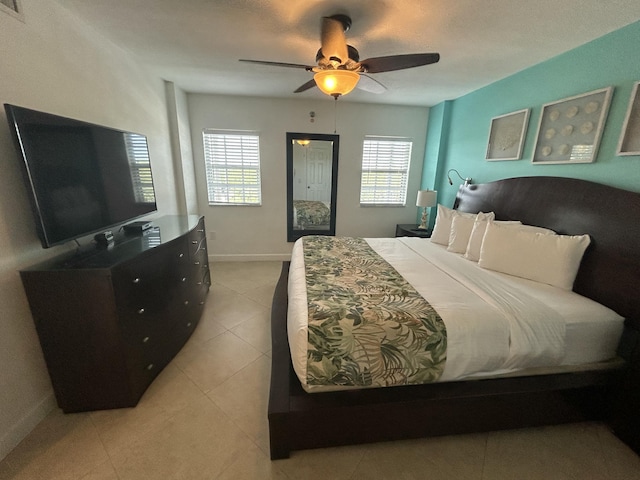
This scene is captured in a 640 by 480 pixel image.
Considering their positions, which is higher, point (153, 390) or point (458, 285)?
point (458, 285)

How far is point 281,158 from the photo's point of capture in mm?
3844

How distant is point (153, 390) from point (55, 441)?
0.46m

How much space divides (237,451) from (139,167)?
227 centimetres

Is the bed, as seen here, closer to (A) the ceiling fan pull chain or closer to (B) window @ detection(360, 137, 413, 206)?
(B) window @ detection(360, 137, 413, 206)

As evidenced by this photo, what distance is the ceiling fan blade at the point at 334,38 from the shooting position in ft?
5.12

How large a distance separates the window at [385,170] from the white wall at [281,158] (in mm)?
100

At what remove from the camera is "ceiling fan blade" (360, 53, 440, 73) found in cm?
159

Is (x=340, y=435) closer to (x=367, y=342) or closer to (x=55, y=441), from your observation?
(x=367, y=342)

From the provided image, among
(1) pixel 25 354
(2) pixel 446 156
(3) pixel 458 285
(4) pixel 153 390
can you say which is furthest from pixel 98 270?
(2) pixel 446 156

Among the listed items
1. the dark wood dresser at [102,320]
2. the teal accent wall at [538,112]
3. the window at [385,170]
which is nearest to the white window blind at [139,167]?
the dark wood dresser at [102,320]

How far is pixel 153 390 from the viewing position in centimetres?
171

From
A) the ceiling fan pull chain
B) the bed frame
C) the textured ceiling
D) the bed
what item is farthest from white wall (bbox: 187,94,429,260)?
the bed frame

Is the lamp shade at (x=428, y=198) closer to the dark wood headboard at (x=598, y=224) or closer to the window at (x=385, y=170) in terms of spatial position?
the window at (x=385, y=170)

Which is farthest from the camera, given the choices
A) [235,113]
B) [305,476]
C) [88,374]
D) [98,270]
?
[235,113]
